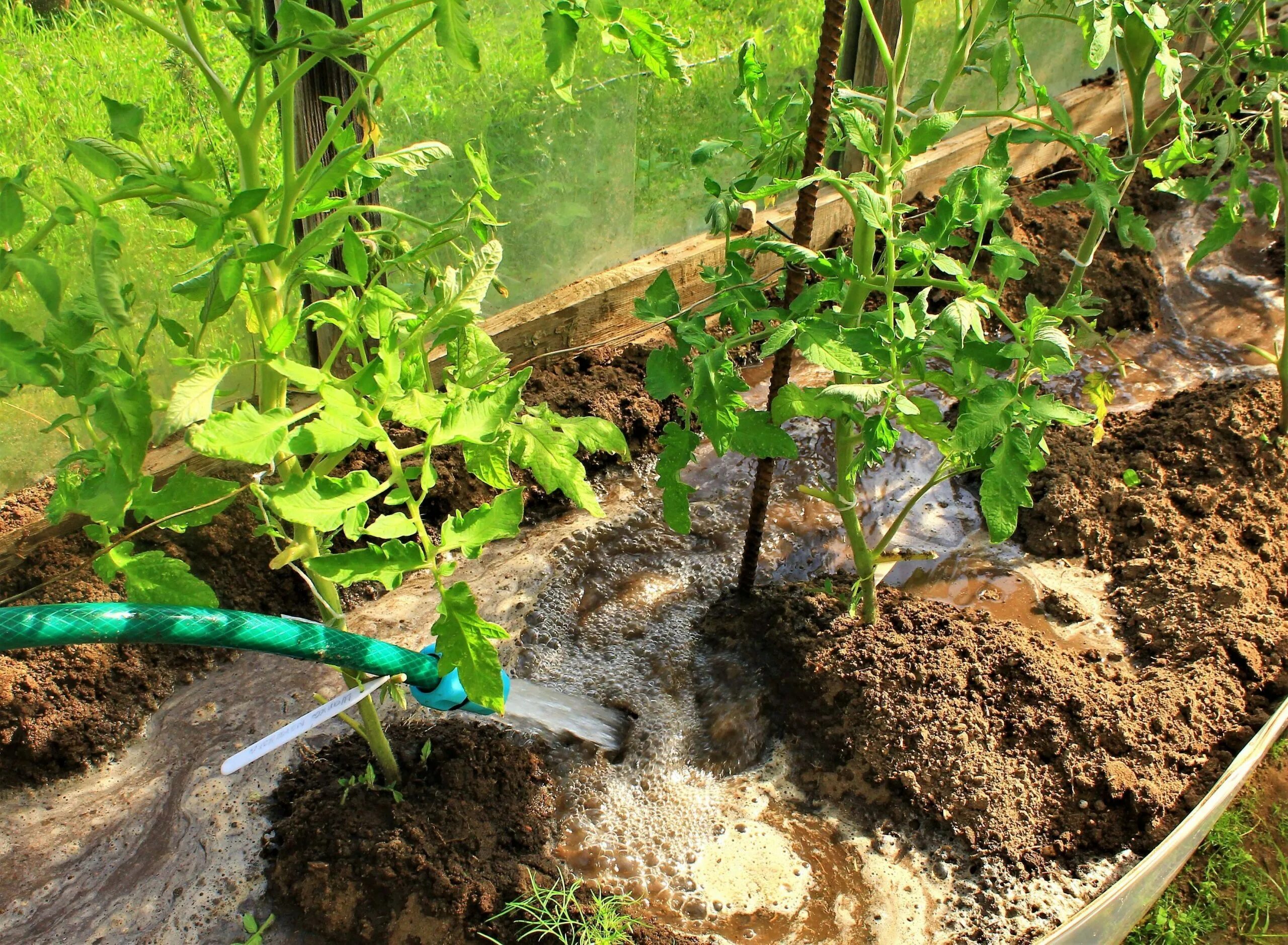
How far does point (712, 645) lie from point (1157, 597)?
44.9 inches

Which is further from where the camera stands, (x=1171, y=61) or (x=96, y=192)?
(x=96, y=192)

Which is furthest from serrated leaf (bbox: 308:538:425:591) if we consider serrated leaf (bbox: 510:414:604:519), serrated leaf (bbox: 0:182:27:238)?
serrated leaf (bbox: 0:182:27:238)

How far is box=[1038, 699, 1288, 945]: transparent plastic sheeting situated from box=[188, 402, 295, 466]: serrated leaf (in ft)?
4.64

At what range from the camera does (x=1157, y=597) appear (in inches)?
95.6

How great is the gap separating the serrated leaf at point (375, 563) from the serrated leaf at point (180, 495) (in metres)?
0.19

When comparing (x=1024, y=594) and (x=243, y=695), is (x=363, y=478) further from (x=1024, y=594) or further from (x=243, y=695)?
(x=1024, y=594)

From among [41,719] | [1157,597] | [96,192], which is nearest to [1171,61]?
[1157,597]

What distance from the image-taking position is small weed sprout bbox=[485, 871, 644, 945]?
5.43 feet

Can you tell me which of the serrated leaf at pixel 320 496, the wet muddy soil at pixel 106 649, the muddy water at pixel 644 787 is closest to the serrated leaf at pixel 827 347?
the serrated leaf at pixel 320 496

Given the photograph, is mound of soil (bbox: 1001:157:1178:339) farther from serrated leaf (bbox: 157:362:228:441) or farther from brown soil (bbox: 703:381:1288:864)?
serrated leaf (bbox: 157:362:228:441)

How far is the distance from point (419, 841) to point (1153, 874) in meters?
1.34

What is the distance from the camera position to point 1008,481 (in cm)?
162

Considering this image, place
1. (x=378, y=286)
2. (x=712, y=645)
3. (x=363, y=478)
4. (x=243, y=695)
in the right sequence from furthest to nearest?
(x=712, y=645) < (x=243, y=695) < (x=378, y=286) < (x=363, y=478)

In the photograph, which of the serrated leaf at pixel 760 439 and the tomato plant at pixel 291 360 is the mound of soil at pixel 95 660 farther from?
the serrated leaf at pixel 760 439
